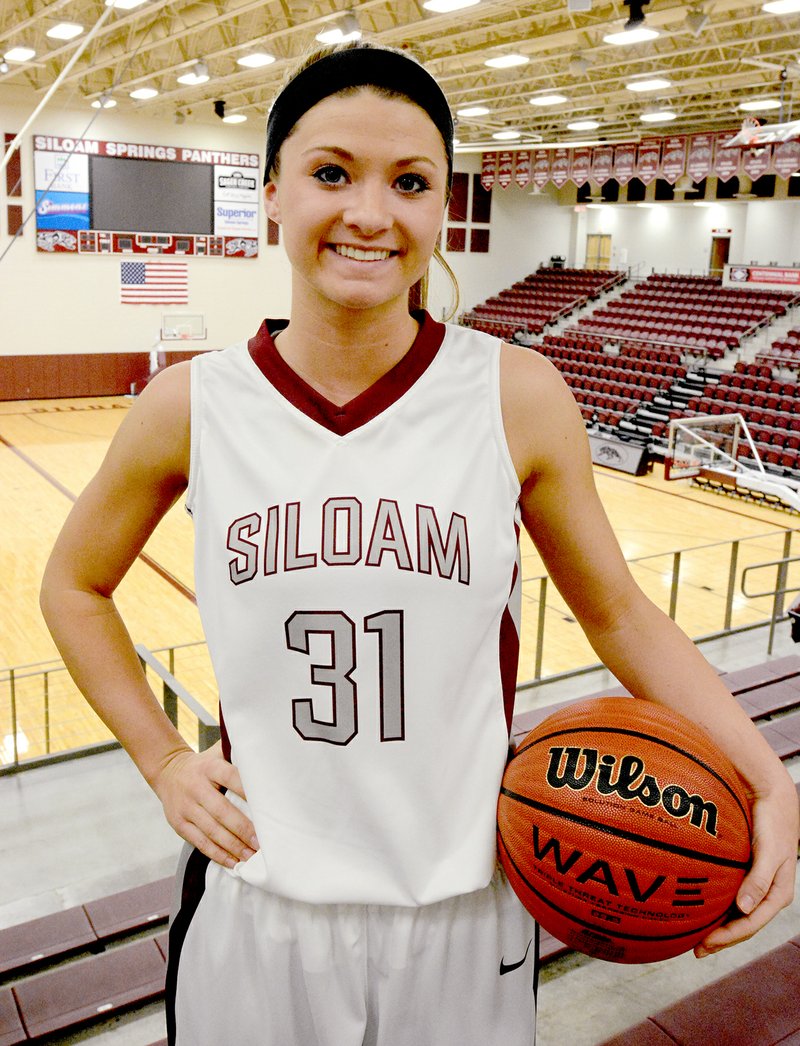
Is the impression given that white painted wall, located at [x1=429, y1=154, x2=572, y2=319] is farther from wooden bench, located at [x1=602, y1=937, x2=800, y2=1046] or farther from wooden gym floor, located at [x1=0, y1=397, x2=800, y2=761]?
wooden bench, located at [x1=602, y1=937, x2=800, y2=1046]

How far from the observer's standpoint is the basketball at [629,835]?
978 mm

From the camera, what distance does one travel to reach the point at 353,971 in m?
1.01

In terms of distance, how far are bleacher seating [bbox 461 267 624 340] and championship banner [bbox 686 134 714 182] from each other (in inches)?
202

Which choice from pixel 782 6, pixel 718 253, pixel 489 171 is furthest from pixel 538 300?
pixel 782 6

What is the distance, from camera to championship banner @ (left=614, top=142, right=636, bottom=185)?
1550 centimetres

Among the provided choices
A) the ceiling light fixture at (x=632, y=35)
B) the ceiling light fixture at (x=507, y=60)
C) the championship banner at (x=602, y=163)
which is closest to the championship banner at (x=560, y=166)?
the championship banner at (x=602, y=163)

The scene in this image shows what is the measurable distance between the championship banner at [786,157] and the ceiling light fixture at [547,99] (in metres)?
3.26

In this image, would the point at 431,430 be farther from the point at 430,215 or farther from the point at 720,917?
the point at 720,917

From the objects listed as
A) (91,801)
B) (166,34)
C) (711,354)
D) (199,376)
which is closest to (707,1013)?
(199,376)

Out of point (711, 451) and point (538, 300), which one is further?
point (538, 300)

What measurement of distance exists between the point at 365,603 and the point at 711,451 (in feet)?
39.7

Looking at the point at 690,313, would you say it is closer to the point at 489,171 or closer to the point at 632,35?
the point at 489,171

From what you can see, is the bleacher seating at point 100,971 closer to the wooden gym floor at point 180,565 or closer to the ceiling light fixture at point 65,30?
the wooden gym floor at point 180,565

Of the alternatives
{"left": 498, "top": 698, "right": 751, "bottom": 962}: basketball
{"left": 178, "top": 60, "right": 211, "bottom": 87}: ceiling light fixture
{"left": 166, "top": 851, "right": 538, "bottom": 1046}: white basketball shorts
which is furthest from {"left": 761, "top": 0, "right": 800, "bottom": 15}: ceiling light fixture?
{"left": 166, "top": 851, "right": 538, "bottom": 1046}: white basketball shorts
